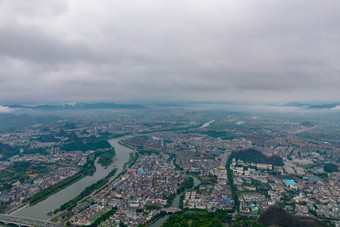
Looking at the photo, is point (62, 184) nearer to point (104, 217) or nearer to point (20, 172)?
point (20, 172)

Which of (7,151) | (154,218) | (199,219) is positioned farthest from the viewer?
(7,151)

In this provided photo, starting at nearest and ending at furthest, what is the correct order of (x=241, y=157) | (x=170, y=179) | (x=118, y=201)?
1. (x=118, y=201)
2. (x=170, y=179)
3. (x=241, y=157)

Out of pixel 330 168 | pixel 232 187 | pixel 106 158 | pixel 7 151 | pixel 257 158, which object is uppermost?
pixel 257 158

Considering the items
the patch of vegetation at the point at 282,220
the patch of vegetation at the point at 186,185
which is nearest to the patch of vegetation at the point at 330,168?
the patch of vegetation at the point at 282,220

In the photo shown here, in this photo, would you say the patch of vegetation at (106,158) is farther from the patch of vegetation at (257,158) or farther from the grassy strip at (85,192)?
the patch of vegetation at (257,158)

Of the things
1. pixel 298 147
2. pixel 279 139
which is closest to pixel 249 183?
A: pixel 298 147

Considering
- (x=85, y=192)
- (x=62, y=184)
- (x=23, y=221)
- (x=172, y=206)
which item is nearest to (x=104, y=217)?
(x=85, y=192)

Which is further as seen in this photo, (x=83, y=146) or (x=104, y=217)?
(x=83, y=146)

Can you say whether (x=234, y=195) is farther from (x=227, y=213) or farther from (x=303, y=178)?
(x=303, y=178)

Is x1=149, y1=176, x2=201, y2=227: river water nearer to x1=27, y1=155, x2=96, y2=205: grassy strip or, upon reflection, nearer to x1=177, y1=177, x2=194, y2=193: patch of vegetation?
x1=177, y1=177, x2=194, y2=193: patch of vegetation
